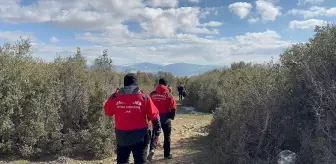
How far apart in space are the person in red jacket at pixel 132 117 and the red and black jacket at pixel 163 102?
3097mm

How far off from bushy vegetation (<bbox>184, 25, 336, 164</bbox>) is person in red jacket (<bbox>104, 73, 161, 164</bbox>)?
211cm

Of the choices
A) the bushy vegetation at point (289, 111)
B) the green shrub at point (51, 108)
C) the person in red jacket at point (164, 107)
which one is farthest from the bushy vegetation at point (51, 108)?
the bushy vegetation at point (289, 111)

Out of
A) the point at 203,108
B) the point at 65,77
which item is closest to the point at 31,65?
the point at 65,77

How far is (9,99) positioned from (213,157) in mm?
5511

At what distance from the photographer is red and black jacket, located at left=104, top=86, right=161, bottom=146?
20.5 feet

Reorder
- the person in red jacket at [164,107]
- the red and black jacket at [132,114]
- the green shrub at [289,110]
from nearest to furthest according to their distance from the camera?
the red and black jacket at [132,114], the green shrub at [289,110], the person in red jacket at [164,107]

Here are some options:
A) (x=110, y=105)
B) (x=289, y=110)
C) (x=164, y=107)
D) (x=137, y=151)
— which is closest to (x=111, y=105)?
(x=110, y=105)

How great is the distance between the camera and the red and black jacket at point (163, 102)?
31.2 ft

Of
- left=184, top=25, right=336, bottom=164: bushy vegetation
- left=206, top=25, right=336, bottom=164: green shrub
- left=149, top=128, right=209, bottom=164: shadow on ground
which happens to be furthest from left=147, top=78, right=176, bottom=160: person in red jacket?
left=206, top=25, right=336, bottom=164: green shrub

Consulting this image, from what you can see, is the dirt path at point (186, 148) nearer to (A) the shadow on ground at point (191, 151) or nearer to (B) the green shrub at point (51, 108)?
(A) the shadow on ground at point (191, 151)

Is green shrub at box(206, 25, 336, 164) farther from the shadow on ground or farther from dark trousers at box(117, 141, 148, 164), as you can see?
dark trousers at box(117, 141, 148, 164)

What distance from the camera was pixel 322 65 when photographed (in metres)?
6.62

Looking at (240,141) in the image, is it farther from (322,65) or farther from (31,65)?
(31,65)

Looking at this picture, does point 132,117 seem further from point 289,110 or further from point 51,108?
point 51,108
